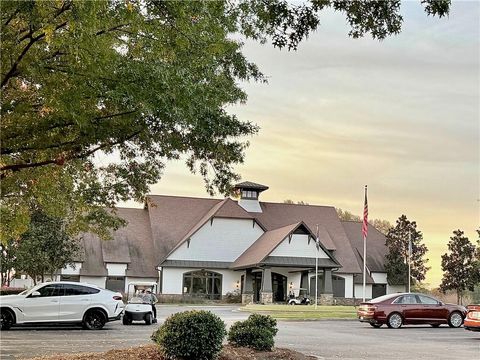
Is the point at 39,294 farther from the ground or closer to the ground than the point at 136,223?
closer to the ground

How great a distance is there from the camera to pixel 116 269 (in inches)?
2105

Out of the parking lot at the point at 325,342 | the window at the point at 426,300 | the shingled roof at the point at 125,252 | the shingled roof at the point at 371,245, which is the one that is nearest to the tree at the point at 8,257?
the shingled roof at the point at 125,252

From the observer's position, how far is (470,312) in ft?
66.9

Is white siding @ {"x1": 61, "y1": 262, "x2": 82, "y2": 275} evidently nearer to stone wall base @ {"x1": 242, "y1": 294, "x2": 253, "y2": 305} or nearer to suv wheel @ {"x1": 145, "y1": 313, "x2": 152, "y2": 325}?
stone wall base @ {"x1": 242, "y1": 294, "x2": 253, "y2": 305}

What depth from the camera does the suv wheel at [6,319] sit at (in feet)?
67.6

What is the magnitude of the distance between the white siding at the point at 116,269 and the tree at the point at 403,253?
922 inches

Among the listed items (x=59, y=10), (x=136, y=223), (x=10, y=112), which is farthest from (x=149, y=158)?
(x=136, y=223)

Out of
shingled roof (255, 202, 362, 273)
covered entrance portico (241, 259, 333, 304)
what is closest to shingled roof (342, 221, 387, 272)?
shingled roof (255, 202, 362, 273)

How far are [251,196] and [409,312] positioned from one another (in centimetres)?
3799

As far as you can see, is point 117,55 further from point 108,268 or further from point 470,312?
point 108,268

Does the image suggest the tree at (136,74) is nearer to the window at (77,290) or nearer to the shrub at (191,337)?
the shrub at (191,337)

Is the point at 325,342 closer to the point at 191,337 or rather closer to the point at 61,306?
the point at 191,337

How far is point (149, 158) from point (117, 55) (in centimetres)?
445

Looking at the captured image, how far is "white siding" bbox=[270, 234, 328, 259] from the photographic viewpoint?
51.5 meters
